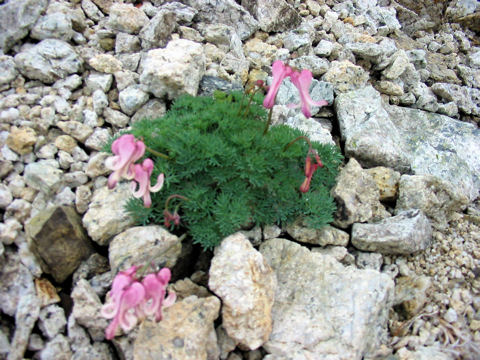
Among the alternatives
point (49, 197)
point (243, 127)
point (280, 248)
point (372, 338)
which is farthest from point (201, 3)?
point (372, 338)

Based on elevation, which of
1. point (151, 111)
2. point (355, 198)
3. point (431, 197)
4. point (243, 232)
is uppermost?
point (431, 197)

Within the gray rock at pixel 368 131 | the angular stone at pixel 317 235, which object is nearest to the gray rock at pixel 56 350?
the angular stone at pixel 317 235

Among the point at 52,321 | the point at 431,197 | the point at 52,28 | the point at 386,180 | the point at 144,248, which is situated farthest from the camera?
the point at 52,28

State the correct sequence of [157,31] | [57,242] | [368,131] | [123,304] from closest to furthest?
[123,304] → [57,242] → [368,131] → [157,31]

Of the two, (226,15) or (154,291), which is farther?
(226,15)

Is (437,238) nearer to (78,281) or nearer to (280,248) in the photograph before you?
(280,248)

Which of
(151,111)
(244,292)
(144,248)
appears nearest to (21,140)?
(151,111)

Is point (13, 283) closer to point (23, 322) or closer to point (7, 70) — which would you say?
point (23, 322)
